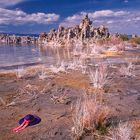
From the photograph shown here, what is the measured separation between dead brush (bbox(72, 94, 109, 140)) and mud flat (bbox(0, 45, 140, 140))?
8.2 inches

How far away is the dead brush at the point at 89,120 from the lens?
917cm

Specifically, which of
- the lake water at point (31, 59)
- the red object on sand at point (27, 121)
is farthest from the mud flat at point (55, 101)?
the lake water at point (31, 59)

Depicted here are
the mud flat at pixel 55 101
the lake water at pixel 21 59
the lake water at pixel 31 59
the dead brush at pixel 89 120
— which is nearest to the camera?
the dead brush at pixel 89 120

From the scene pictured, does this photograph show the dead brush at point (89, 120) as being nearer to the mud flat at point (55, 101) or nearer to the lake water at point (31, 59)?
Answer: the mud flat at point (55, 101)

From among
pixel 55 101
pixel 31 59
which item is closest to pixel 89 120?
pixel 55 101

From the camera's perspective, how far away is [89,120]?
9398 millimetres

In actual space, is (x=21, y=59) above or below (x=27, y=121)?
below

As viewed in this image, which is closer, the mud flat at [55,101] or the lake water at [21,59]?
the mud flat at [55,101]

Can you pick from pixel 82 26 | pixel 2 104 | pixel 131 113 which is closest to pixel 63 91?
pixel 2 104

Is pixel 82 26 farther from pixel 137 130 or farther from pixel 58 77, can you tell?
pixel 137 130

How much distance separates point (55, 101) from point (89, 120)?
12.4 ft

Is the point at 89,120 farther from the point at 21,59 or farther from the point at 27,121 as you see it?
the point at 21,59

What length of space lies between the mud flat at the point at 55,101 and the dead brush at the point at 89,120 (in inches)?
8.2

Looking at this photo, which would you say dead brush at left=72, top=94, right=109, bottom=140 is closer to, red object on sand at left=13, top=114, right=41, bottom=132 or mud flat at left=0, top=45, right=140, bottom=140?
mud flat at left=0, top=45, right=140, bottom=140
